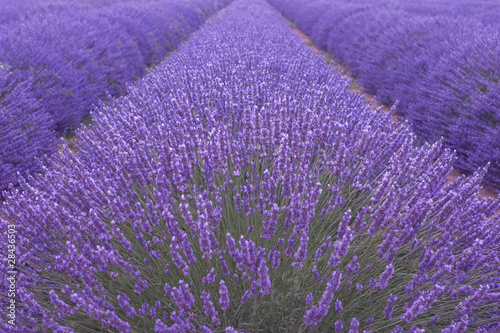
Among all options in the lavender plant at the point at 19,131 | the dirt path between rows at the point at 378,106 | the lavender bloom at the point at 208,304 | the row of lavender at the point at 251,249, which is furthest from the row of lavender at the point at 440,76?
the lavender plant at the point at 19,131

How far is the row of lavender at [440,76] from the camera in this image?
358 centimetres

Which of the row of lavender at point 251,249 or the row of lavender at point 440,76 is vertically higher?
the row of lavender at point 440,76

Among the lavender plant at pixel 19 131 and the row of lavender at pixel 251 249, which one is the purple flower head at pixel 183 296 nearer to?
the row of lavender at pixel 251 249

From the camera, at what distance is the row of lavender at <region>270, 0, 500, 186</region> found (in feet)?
11.7

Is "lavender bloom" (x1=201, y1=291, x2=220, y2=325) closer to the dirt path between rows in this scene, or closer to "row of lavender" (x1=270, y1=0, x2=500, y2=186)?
the dirt path between rows

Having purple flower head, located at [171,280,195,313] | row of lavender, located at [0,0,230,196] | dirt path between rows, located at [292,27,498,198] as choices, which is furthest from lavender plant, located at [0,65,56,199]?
dirt path between rows, located at [292,27,498,198]

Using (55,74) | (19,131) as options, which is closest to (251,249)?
(19,131)

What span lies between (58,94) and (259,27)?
4354 millimetres

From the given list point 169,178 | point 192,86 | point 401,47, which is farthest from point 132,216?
point 401,47

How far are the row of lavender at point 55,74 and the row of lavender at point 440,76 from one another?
3.71m

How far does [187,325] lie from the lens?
111cm

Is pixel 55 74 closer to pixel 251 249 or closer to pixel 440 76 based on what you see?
pixel 251 249

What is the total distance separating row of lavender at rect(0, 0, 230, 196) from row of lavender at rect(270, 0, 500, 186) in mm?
3711

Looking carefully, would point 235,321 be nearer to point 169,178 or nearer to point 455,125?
point 169,178
